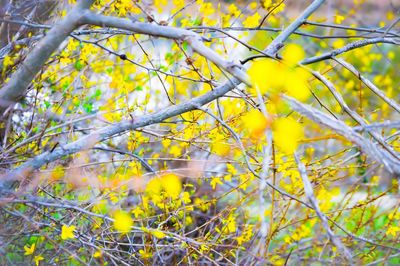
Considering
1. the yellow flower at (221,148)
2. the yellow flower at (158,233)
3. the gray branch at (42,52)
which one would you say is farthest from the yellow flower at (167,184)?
the gray branch at (42,52)

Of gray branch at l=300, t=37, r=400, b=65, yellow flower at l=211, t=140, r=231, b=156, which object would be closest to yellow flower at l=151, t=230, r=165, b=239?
yellow flower at l=211, t=140, r=231, b=156

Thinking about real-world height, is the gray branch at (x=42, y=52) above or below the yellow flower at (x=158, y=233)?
above

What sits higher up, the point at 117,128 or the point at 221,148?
the point at 221,148

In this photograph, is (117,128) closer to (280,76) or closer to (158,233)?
(158,233)

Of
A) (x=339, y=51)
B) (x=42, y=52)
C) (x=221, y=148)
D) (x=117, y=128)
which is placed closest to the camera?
(x=42, y=52)

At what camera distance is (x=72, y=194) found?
13.5ft

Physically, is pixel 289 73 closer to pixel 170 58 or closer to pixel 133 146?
pixel 133 146

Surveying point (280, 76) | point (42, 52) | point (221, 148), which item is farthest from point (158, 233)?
point (280, 76)

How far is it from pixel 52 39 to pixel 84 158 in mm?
1447

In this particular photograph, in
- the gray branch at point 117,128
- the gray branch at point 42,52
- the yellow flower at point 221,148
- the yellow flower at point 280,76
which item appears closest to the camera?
the yellow flower at point 280,76

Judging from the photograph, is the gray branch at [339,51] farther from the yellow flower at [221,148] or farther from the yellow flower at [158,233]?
the yellow flower at [158,233]

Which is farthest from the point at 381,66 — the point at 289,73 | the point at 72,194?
the point at 289,73

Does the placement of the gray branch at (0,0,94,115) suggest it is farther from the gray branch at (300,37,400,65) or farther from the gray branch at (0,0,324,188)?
the gray branch at (300,37,400,65)

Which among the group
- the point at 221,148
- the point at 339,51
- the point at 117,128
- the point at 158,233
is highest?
the point at 339,51
